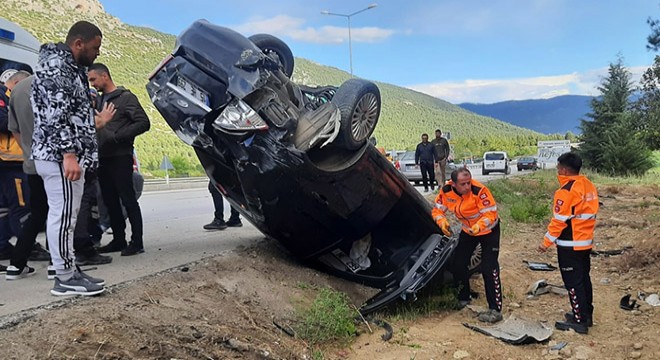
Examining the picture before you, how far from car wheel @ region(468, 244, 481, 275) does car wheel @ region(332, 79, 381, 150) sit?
1.77 metres

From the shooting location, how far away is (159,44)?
6438 centimetres

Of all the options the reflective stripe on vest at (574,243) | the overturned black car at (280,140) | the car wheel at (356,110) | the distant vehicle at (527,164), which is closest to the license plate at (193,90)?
the overturned black car at (280,140)

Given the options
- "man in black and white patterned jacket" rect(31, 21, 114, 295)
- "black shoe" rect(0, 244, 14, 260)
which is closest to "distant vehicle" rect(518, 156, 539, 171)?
"black shoe" rect(0, 244, 14, 260)

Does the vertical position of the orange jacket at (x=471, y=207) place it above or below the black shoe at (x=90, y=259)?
above

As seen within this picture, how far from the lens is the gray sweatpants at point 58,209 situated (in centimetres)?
322

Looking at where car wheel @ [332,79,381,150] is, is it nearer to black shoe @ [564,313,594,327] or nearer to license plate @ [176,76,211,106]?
license plate @ [176,76,211,106]

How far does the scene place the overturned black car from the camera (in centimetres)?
363

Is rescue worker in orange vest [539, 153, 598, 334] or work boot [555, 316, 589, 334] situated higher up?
rescue worker in orange vest [539, 153, 598, 334]

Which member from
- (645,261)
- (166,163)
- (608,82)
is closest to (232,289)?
(645,261)

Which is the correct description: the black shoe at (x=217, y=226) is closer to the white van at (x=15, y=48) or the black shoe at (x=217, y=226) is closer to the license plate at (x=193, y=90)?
the white van at (x=15, y=48)

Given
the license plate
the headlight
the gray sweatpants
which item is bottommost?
the gray sweatpants

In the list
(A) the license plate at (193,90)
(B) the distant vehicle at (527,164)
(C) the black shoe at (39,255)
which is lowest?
(B) the distant vehicle at (527,164)

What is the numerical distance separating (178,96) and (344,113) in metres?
1.19

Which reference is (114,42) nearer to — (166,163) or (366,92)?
(166,163)
